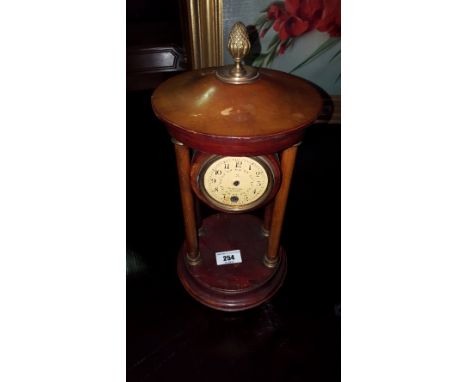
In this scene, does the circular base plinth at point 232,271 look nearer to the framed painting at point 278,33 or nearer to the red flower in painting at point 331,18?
the framed painting at point 278,33

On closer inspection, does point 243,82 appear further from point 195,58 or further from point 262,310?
point 195,58

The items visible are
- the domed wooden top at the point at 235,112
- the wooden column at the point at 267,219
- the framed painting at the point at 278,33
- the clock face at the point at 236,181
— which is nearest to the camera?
the domed wooden top at the point at 235,112

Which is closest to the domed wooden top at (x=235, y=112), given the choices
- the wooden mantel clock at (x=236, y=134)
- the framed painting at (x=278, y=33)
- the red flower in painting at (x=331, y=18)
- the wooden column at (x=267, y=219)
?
the wooden mantel clock at (x=236, y=134)

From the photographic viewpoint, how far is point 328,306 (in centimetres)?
133

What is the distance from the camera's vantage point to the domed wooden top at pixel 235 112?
2.89ft

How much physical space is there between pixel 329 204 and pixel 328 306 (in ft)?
1.89

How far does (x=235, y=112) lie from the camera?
0.91 m

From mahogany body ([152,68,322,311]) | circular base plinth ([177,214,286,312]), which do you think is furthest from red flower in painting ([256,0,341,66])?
circular base plinth ([177,214,286,312])

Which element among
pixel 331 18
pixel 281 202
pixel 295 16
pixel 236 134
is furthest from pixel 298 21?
pixel 236 134

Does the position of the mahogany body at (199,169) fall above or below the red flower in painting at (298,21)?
below

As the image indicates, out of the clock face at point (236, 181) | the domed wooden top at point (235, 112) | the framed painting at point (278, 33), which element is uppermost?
the framed painting at point (278, 33)

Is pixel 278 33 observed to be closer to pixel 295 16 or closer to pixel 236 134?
pixel 295 16

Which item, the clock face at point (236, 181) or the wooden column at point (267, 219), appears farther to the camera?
the wooden column at point (267, 219)

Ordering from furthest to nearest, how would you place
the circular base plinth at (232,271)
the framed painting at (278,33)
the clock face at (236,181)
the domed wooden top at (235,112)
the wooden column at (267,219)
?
1. the framed painting at (278,33)
2. the wooden column at (267,219)
3. the circular base plinth at (232,271)
4. the clock face at (236,181)
5. the domed wooden top at (235,112)
